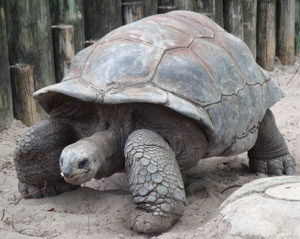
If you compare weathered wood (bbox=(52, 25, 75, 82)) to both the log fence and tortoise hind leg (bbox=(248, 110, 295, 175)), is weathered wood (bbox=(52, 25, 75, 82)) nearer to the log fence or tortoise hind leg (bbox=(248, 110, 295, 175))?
the log fence

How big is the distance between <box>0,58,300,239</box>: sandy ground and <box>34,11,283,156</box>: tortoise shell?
38 cm

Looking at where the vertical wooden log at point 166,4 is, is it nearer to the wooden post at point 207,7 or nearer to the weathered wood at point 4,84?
the wooden post at point 207,7

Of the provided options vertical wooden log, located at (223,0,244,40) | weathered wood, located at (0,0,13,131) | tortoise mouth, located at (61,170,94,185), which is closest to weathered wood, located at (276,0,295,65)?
vertical wooden log, located at (223,0,244,40)

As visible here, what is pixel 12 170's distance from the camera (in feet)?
14.5

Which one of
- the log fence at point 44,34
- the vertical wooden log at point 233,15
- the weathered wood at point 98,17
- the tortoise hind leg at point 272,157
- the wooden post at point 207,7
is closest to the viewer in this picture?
the tortoise hind leg at point 272,157

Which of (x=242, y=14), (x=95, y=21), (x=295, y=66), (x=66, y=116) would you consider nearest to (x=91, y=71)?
(x=66, y=116)

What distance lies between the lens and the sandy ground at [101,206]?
312 centimetres

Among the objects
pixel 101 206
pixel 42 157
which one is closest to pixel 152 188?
pixel 101 206

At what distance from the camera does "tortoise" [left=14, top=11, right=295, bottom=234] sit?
3.12 m

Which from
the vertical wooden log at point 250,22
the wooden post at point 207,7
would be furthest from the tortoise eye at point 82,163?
the vertical wooden log at point 250,22

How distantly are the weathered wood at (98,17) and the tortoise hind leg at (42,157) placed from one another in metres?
2.13

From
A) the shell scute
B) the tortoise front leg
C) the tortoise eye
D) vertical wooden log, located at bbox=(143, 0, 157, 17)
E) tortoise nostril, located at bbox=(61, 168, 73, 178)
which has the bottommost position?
the tortoise front leg

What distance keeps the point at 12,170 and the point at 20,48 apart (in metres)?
1.18

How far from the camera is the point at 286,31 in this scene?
776cm
